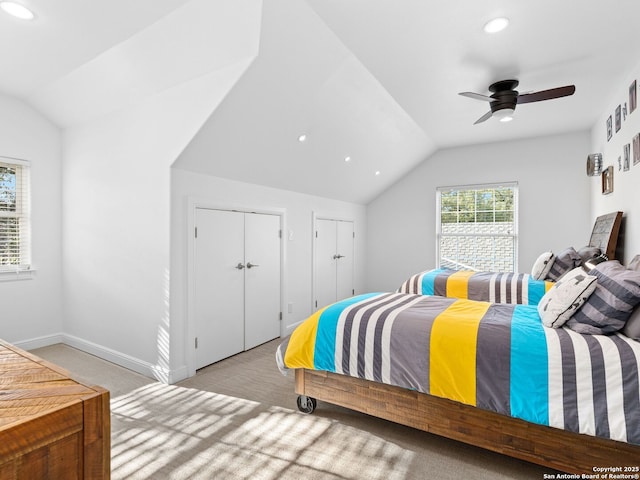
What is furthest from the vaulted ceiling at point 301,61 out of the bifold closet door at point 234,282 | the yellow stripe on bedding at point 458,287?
the yellow stripe on bedding at point 458,287

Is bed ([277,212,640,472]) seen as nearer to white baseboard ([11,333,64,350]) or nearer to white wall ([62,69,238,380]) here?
white wall ([62,69,238,380])

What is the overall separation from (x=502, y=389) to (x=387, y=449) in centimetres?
76

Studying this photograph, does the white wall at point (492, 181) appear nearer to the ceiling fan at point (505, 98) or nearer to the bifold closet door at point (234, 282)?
the ceiling fan at point (505, 98)

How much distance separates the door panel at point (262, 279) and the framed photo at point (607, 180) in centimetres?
346

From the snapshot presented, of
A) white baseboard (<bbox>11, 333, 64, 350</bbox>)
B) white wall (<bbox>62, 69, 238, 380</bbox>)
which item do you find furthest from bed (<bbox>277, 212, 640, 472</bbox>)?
white baseboard (<bbox>11, 333, 64, 350</bbox>)

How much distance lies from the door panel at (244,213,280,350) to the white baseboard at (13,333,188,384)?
914 millimetres

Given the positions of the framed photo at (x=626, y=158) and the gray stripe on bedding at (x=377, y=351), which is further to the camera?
the framed photo at (x=626, y=158)

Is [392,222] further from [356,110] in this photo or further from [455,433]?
[455,433]

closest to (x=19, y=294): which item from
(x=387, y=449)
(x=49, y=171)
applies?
(x=49, y=171)

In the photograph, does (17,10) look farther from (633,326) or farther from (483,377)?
(633,326)

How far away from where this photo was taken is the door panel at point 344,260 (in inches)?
219

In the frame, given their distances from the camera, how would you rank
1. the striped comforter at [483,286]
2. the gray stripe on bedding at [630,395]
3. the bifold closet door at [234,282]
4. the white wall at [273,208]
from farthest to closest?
the striped comforter at [483,286]
the bifold closet door at [234,282]
the white wall at [273,208]
the gray stripe on bedding at [630,395]

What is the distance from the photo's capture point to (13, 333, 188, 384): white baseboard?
305 cm

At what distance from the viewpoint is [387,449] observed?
6.86 ft
